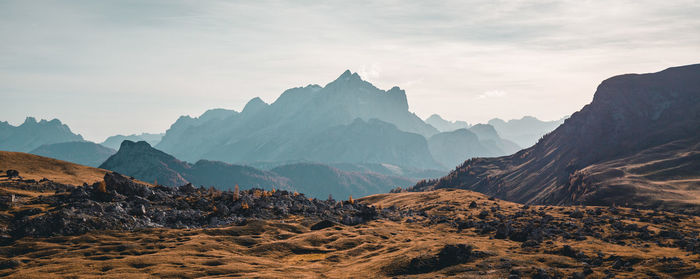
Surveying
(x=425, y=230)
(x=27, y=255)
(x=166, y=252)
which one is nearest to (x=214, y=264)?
(x=166, y=252)

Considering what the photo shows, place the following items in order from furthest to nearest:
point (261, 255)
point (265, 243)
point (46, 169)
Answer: point (46, 169) → point (265, 243) → point (261, 255)

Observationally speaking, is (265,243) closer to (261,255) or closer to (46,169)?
(261,255)

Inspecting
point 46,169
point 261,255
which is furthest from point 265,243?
point 46,169

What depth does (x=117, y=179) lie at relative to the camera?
117m

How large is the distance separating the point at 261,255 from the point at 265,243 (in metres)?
6.77

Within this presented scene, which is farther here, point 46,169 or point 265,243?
point 46,169

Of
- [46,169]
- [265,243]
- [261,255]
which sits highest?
[46,169]

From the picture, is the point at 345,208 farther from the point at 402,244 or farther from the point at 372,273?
the point at 372,273

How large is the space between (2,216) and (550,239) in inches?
4825

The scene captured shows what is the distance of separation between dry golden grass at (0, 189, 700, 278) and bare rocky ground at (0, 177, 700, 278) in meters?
0.21

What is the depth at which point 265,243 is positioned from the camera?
96688 mm

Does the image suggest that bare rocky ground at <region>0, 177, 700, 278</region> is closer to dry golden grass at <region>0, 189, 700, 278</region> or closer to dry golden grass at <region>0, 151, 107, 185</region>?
dry golden grass at <region>0, 189, 700, 278</region>

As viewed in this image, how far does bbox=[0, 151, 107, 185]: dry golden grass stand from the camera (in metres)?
133

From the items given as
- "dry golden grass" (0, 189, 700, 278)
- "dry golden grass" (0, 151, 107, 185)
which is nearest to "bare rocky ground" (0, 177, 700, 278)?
"dry golden grass" (0, 189, 700, 278)
